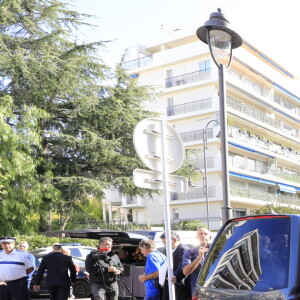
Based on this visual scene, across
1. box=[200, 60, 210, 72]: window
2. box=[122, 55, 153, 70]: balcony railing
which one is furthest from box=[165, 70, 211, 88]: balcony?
box=[122, 55, 153, 70]: balcony railing

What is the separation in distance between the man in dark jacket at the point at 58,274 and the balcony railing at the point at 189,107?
44126mm

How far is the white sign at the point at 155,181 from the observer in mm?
6750

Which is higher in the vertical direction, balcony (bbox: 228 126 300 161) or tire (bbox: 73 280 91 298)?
balcony (bbox: 228 126 300 161)

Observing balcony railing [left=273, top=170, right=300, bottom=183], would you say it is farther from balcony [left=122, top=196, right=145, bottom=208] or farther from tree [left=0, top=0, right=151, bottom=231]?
tree [left=0, top=0, right=151, bottom=231]

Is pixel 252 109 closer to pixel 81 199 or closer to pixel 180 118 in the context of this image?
pixel 180 118

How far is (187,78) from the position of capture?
187 feet

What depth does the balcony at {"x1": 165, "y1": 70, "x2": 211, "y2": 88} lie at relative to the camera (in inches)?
2192

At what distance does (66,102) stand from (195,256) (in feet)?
83.2

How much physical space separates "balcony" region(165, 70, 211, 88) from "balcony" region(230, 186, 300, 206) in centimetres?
1065

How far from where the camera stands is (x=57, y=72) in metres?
30.6

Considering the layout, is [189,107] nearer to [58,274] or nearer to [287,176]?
[287,176]

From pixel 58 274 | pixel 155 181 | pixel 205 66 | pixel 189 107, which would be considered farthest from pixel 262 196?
pixel 155 181

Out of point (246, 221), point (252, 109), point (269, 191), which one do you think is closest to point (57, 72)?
point (246, 221)

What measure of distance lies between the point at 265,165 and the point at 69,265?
53376 mm
